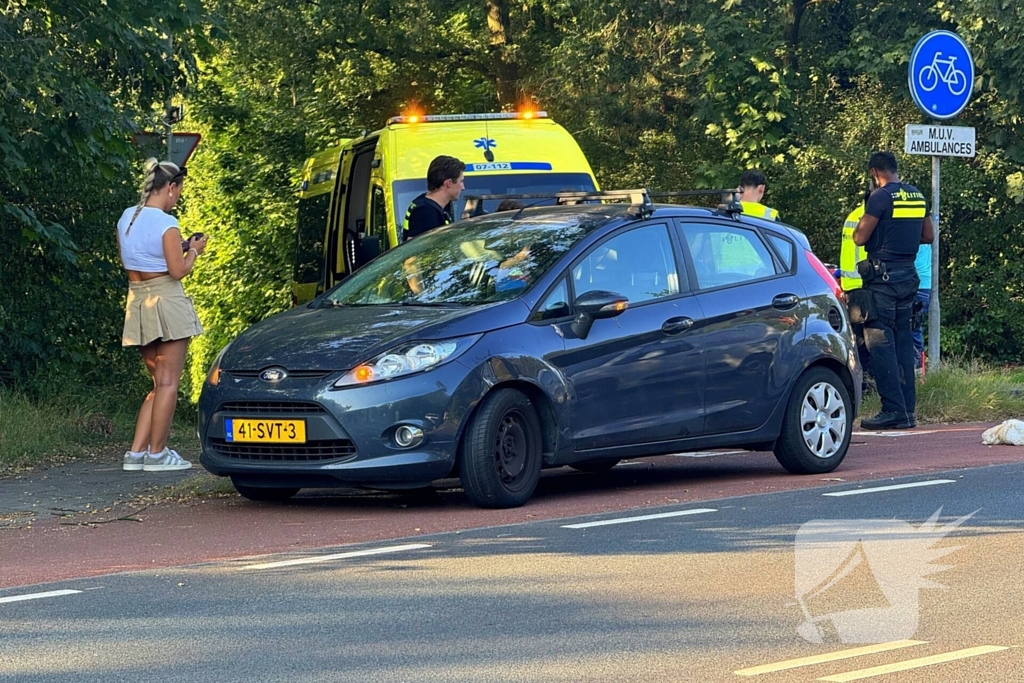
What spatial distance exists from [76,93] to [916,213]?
6.49 m

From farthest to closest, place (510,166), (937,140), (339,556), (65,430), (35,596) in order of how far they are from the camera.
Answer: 1. (937,140)
2. (510,166)
3. (65,430)
4. (339,556)
5. (35,596)

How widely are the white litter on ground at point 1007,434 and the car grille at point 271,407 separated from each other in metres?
5.53

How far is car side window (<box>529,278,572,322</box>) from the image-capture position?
30.8 feet

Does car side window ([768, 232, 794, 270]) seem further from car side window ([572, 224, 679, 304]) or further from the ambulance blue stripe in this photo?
the ambulance blue stripe

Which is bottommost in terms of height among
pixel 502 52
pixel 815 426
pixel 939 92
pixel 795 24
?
pixel 815 426

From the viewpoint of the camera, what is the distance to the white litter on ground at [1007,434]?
12102 mm

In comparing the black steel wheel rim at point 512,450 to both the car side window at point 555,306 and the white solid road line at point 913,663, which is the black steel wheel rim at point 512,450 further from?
the white solid road line at point 913,663

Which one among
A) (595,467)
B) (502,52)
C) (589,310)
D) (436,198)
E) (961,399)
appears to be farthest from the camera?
(502,52)

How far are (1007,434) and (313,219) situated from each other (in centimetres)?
951

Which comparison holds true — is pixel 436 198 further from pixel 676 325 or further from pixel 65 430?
pixel 65 430

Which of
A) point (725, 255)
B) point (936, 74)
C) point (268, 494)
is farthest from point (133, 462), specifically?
point (936, 74)

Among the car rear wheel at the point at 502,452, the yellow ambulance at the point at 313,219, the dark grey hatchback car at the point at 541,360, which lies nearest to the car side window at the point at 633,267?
the dark grey hatchback car at the point at 541,360

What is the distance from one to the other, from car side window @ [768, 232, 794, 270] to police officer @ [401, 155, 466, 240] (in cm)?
246

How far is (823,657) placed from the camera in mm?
5840
